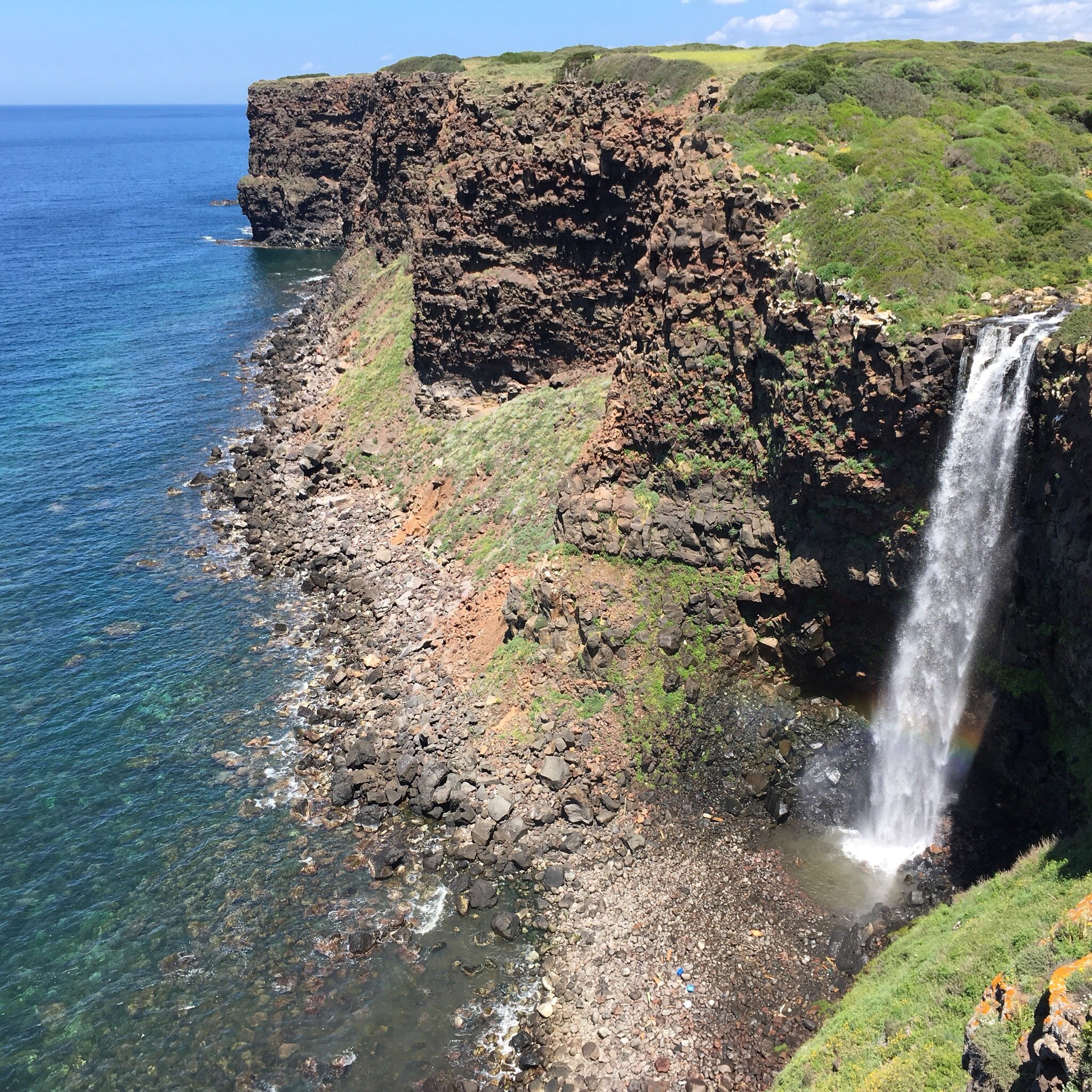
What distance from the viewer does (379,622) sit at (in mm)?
49406

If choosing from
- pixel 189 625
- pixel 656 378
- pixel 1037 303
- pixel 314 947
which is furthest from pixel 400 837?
pixel 1037 303

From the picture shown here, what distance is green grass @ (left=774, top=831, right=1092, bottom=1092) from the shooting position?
2042 centimetres

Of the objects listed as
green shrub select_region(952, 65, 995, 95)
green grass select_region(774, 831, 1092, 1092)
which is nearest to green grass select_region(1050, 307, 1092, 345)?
green grass select_region(774, 831, 1092, 1092)

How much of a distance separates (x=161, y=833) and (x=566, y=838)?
56.9 feet

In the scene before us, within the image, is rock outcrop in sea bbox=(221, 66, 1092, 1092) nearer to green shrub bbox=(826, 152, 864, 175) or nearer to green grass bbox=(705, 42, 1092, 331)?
green grass bbox=(705, 42, 1092, 331)

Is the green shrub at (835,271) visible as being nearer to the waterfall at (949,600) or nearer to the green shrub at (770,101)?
the waterfall at (949,600)

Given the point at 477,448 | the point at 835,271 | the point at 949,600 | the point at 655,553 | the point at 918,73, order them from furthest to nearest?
1. the point at 477,448
2. the point at 918,73
3. the point at 655,553
4. the point at 835,271
5. the point at 949,600

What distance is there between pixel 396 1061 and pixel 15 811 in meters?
21.5

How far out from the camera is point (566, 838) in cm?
3531

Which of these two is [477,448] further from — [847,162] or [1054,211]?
[1054,211]

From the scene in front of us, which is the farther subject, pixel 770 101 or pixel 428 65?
pixel 428 65

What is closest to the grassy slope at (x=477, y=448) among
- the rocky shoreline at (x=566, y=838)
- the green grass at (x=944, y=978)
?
the rocky shoreline at (x=566, y=838)

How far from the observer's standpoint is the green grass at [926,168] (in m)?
36.5

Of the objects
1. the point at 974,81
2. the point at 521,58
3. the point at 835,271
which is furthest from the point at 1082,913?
the point at 521,58
